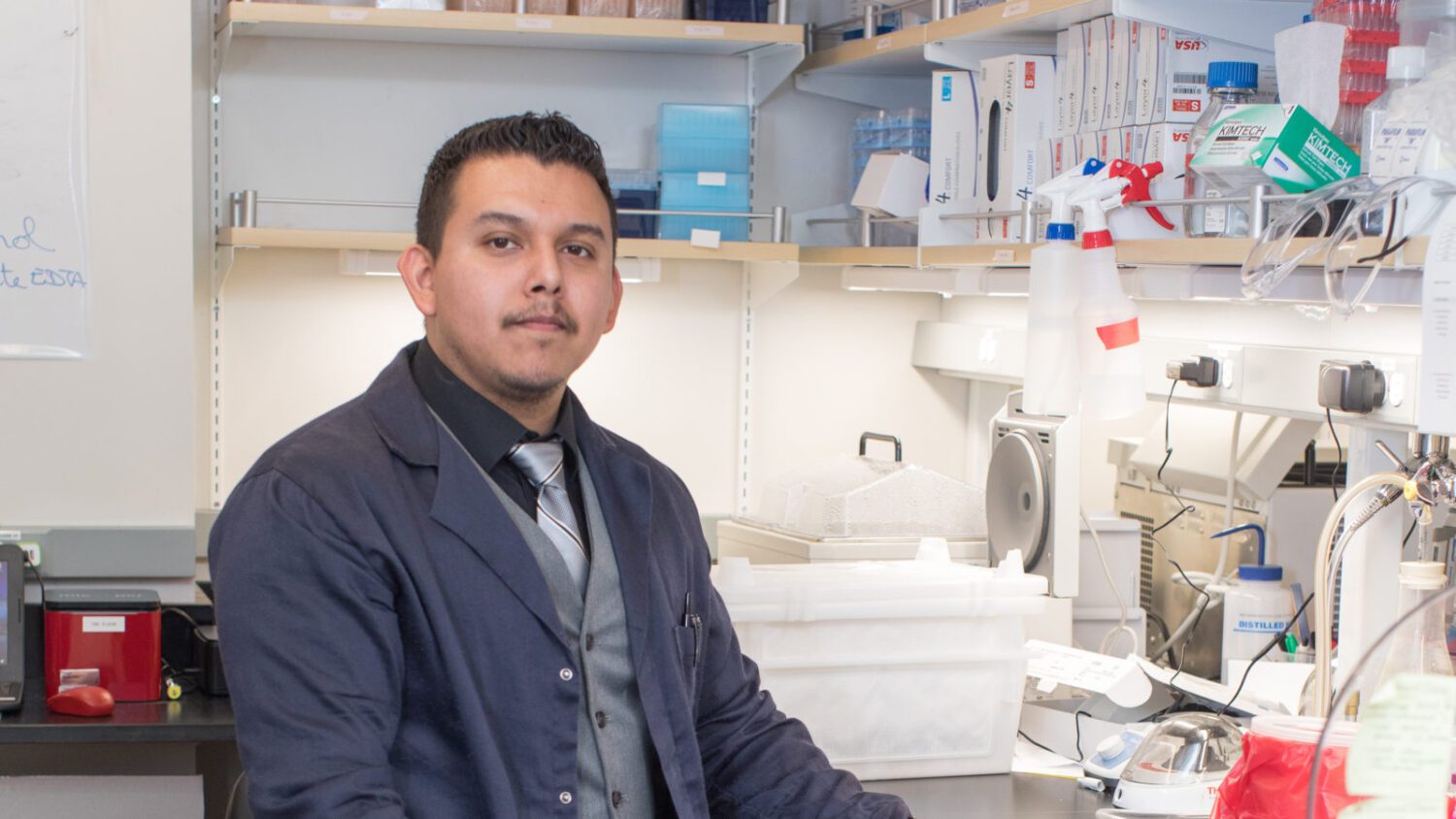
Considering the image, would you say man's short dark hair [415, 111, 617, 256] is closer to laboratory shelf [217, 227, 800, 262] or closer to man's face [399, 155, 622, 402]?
man's face [399, 155, 622, 402]

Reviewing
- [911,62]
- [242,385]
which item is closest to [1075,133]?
[911,62]

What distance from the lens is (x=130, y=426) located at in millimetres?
2494

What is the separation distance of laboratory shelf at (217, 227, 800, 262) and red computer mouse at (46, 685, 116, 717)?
1.02 metres

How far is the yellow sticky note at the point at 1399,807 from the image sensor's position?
32.3 inches

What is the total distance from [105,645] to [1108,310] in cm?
143

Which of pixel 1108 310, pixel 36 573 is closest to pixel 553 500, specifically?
pixel 1108 310

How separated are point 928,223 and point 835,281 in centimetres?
92

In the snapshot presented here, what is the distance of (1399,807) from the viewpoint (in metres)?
0.82

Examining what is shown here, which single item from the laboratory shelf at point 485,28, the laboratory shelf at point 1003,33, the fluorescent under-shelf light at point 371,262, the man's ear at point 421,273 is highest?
the laboratory shelf at point 485,28

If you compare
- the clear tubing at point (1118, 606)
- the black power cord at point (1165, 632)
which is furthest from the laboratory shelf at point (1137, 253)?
the black power cord at point (1165, 632)

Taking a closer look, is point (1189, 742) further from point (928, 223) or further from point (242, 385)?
point (242, 385)

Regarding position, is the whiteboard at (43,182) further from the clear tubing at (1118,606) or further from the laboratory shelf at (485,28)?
the clear tubing at (1118,606)

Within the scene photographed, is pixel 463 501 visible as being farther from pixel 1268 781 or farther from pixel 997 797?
pixel 997 797

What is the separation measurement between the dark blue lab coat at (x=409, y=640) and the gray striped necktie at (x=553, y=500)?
4cm
